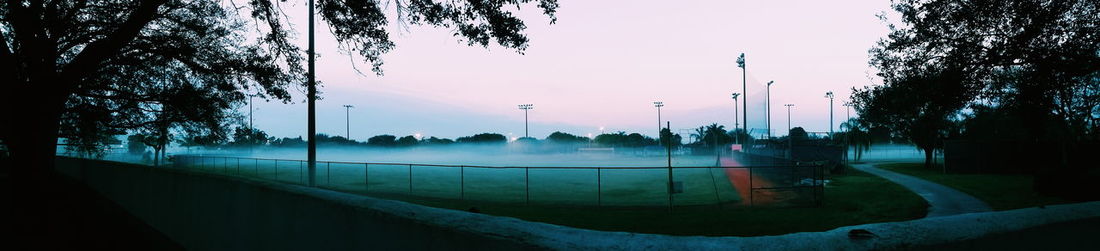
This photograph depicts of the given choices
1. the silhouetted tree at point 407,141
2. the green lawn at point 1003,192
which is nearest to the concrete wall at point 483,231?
the green lawn at point 1003,192

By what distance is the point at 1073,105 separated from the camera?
26.5 metres

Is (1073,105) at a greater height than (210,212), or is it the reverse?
(1073,105)

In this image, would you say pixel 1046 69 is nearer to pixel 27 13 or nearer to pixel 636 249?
pixel 636 249

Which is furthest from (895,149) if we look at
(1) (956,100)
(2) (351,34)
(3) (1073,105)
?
(2) (351,34)

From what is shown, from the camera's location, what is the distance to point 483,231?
7.52 ft

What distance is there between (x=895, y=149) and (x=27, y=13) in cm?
13371

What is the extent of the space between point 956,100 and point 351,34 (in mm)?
14631

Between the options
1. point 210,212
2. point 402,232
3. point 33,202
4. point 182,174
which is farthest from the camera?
point 33,202

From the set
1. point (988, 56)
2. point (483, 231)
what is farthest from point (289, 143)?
point (483, 231)

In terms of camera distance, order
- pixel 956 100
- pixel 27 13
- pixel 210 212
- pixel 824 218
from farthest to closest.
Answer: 1. pixel 824 218
2. pixel 956 100
3. pixel 27 13
4. pixel 210 212

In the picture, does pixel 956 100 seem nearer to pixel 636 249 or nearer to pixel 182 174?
pixel 636 249

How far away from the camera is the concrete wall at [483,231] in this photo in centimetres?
199

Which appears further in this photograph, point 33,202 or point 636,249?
point 33,202

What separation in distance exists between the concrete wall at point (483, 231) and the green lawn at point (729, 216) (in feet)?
28.8
